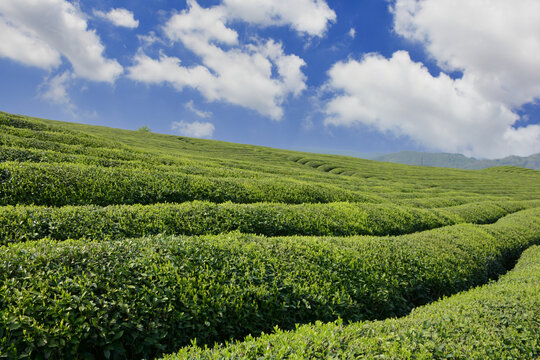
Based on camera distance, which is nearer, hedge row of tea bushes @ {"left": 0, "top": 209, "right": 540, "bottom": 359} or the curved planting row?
hedge row of tea bushes @ {"left": 0, "top": 209, "right": 540, "bottom": 359}

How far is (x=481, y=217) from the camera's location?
2883 centimetres

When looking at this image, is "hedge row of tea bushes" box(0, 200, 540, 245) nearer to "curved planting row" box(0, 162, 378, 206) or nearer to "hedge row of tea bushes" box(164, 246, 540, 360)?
"curved planting row" box(0, 162, 378, 206)

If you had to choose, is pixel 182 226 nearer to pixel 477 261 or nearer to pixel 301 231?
pixel 301 231

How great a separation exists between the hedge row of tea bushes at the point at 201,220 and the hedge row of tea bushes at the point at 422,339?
652 cm

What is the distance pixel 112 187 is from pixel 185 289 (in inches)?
423

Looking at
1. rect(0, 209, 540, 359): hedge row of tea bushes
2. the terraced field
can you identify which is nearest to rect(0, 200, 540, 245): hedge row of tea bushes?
the terraced field

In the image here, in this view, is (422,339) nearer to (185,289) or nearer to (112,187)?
(185,289)

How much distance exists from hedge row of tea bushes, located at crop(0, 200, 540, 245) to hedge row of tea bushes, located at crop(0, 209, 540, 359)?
1.96 m

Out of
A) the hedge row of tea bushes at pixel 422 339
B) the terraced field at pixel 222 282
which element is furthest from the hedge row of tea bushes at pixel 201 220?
the hedge row of tea bushes at pixel 422 339

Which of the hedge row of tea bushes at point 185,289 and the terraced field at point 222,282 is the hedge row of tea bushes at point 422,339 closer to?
the terraced field at point 222,282

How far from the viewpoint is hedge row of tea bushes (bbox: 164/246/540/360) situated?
6.29 metres

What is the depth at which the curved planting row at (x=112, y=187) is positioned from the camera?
1420 cm

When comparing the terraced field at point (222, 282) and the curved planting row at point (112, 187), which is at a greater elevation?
the curved planting row at point (112, 187)

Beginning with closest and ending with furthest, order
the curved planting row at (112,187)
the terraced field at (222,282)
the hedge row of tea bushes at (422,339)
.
A: the hedge row of tea bushes at (422,339) < the terraced field at (222,282) < the curved planting row at (112,187)
